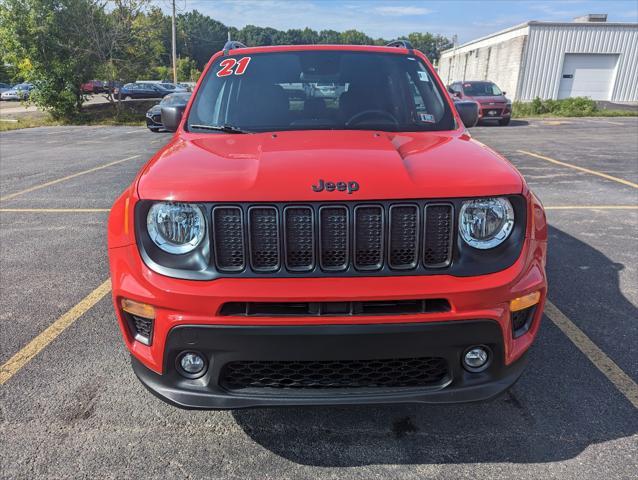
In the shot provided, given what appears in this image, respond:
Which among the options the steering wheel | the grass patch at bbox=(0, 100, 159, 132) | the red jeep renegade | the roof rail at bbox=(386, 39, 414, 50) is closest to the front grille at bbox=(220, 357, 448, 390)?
the red jeep renegade

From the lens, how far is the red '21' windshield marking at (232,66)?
11.3 ft

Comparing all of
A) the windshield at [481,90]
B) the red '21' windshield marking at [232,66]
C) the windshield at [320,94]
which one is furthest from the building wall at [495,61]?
the red '21' windshield marking at [232,66]

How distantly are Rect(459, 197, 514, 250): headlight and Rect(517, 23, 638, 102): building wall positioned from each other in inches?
1386

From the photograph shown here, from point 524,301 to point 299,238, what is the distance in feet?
3.19

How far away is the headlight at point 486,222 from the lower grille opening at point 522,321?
0.32 metres

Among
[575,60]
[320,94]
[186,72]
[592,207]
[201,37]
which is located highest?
[201,37]

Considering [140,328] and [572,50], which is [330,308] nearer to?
[140,328]

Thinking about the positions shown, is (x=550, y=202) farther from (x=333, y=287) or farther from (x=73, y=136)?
(x=73, y=136)

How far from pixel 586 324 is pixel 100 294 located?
11.9ft

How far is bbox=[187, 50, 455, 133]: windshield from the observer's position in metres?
3.05

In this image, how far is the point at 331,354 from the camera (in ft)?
6.27

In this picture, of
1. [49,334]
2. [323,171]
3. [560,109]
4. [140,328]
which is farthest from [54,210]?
[560,109]

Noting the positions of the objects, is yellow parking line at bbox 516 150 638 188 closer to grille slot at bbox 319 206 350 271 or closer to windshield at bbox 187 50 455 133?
windshield at bbox 187 50 455 133

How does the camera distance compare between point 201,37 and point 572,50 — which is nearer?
point 572,50
